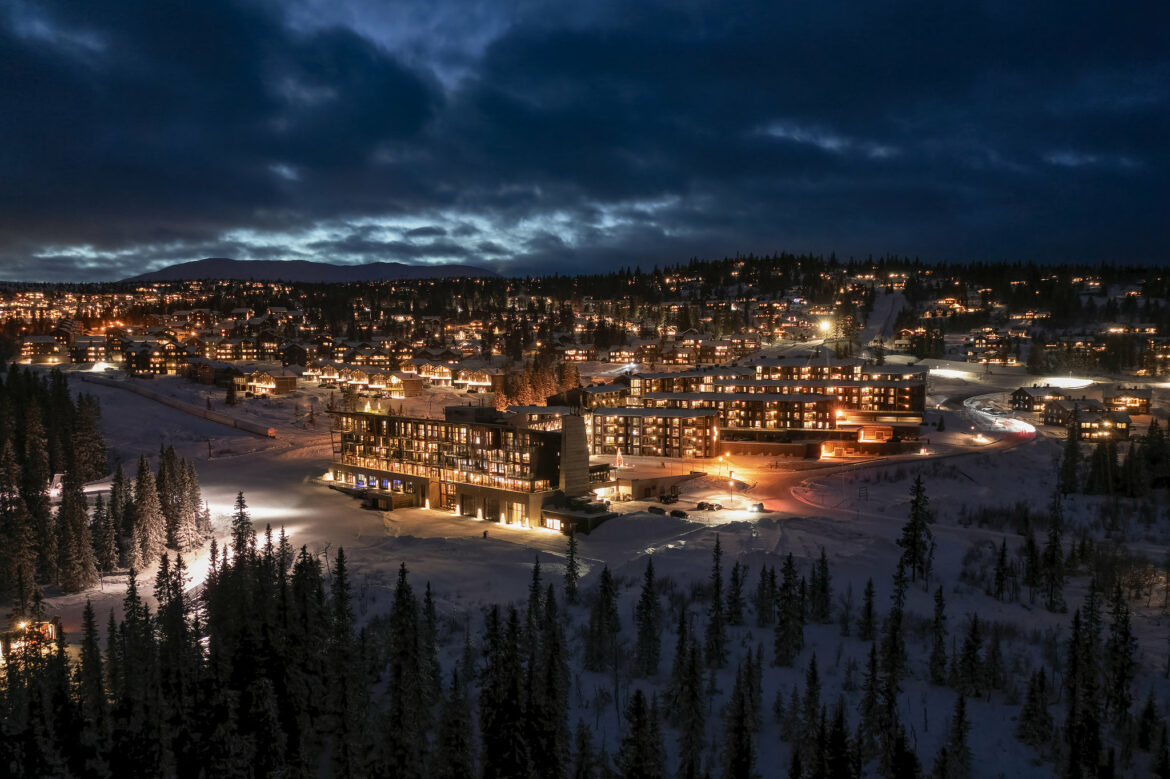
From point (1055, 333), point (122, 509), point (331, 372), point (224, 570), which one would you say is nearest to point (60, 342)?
point (331, 372)

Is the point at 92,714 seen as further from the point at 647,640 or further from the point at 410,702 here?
the point at 647,640

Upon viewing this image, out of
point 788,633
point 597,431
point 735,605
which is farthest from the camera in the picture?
point 597,431

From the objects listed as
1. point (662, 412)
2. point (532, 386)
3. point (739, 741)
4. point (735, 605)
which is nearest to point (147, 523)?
point (735, 605)

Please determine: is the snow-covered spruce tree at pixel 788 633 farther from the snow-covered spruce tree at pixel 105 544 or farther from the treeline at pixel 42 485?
the snow-covered spruce tree at pixel 105 544

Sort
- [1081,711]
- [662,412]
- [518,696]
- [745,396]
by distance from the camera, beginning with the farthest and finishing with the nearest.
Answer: [745,396]
[662,412]
[1081,711]
[518,696]

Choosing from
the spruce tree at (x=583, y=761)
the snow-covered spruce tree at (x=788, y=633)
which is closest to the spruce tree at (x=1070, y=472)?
the snow-covered spruce tree at (x=788, y=633)
